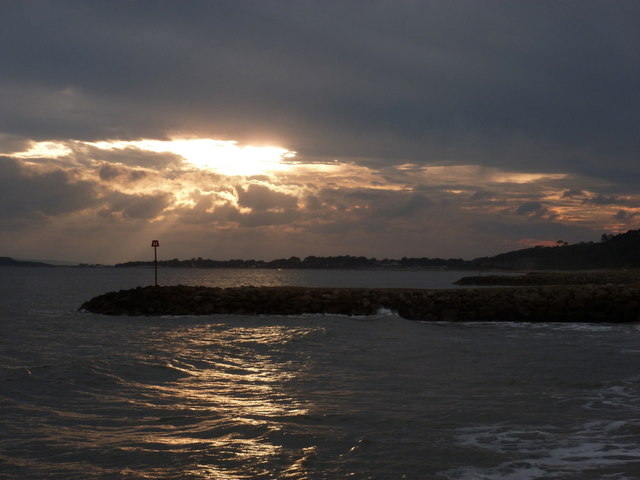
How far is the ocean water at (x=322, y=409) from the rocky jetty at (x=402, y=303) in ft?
28.7

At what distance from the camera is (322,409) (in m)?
9.81

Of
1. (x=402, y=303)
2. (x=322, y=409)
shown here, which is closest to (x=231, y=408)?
(x=322, y=409)

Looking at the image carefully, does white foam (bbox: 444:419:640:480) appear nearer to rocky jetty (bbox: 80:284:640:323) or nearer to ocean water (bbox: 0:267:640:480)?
ocean water (bbox: 0:267:640:480)

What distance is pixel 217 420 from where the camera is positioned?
926 centimetres

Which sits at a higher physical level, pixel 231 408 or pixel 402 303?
pixel 402 303

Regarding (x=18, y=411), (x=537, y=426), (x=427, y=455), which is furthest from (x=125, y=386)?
(x=537, y=426)

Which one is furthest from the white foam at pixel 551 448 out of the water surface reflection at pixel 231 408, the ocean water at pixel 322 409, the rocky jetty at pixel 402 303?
the rocky jetty at pixel 402 303

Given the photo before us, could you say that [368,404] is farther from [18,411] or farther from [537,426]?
[18,411]

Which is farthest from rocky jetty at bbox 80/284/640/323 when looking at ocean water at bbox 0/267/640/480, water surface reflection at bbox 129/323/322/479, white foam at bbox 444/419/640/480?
white foam at bbox 444/419/640/480

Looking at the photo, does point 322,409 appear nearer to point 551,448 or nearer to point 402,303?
point 551,448

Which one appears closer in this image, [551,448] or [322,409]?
[551,448]

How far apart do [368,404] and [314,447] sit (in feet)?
8.03

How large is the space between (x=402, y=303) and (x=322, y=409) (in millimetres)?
20335

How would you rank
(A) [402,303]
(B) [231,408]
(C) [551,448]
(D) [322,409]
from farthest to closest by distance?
(A) [402,303]
(B) [231,408]
(D) [322,409]
(C) [551,448]
